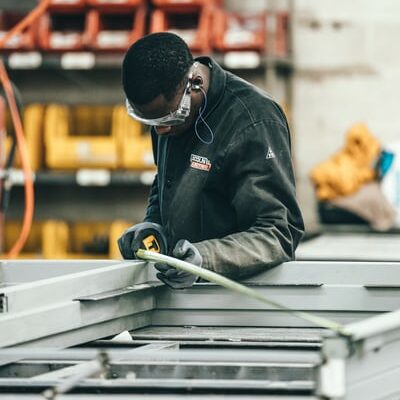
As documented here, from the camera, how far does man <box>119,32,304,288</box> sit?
2.50m

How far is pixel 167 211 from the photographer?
287cm

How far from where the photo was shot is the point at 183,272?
92.5 inches

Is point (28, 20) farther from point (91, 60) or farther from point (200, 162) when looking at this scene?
point (200, 162)

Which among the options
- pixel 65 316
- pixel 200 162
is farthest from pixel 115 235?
pixel 65 316

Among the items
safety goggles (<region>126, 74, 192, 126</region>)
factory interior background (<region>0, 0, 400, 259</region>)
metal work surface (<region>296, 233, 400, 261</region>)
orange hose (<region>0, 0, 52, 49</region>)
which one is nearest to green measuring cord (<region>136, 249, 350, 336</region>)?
safety goggles (<region>126, 74, 192, 126</region>)

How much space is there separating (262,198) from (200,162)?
216 millimetres

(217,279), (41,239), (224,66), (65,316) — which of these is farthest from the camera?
(41,239)

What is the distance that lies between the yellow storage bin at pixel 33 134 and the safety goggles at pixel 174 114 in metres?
4.42

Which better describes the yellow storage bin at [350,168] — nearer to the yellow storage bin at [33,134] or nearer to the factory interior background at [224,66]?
the factory interior background at [224,66]

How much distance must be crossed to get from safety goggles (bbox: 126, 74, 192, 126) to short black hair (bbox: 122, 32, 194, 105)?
0.05 meters

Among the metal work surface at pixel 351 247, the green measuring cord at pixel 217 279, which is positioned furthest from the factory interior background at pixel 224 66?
the green measuring cord at pixel 217 279

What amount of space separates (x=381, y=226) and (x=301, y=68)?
1369 millimetres

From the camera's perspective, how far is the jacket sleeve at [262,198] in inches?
98.0

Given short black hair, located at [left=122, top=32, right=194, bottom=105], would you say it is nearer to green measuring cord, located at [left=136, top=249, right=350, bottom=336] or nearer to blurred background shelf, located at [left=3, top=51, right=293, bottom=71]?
green measuring cord, located at [left=136, top=249, right=350, bottom=336]
